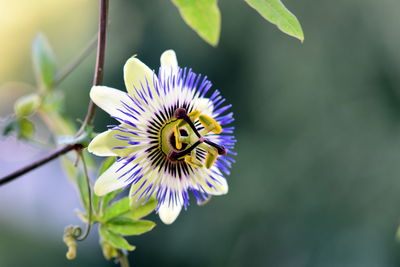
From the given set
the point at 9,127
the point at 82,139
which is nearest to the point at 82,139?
the point at 82,139

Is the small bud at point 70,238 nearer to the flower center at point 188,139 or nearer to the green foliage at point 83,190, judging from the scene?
the green foliage at point 83,190

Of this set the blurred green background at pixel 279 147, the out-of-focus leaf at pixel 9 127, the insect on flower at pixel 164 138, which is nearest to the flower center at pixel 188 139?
the insect on flower at pixel 164 138

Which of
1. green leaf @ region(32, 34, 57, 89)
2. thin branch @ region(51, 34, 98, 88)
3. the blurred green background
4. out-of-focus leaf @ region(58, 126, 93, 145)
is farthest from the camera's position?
the blurred green background

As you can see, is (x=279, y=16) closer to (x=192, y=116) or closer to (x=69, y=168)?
(x=192, y=116)

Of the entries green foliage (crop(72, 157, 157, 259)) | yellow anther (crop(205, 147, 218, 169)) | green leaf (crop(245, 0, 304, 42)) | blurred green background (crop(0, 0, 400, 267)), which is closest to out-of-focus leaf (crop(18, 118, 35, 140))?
green foliage (crop(72, 157, 157, 259))

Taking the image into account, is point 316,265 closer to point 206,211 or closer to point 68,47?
point 206,211

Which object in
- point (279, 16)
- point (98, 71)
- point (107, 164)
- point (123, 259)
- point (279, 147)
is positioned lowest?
point (123, 259)

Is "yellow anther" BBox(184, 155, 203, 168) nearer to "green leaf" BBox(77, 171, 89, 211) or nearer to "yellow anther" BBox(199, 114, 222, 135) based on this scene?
"yellow anther" BBox(199, 114, 222, 135)

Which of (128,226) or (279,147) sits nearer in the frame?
(128,226)
